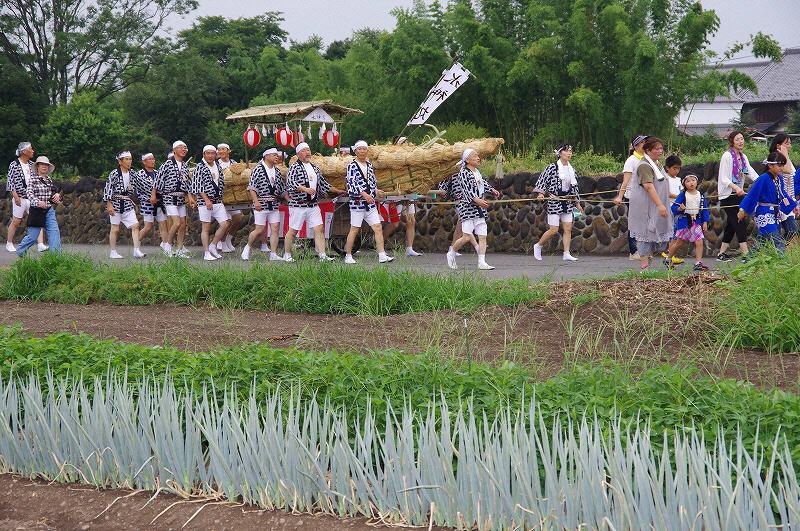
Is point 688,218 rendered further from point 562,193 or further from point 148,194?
point 148,194

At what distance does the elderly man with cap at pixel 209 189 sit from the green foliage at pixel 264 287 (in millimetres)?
5374

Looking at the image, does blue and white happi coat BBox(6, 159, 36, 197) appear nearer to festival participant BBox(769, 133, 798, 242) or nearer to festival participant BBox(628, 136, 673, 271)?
festival participant BBox(628, 136, 673, 271)

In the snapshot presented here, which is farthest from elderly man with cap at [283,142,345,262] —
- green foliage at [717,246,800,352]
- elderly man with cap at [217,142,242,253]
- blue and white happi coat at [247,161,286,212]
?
green foliage at [717,246,800,352]

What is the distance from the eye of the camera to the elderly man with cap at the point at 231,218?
1730 centimetres

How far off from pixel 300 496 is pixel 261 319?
4.24 meters

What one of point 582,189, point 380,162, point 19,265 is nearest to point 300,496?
point 19,265

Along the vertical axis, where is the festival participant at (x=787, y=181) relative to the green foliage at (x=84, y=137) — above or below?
below

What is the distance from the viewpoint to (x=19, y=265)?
10.6 m

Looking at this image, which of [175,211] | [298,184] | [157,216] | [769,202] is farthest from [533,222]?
[769,202]

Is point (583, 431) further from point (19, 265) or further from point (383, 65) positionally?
point (383, 65)

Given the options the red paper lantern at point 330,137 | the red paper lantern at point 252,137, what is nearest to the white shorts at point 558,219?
the red paper lantern at point 330,137

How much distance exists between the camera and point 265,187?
16.0 meters

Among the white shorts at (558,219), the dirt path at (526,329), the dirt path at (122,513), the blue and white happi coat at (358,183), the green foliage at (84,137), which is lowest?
the dirt path at (122,513)

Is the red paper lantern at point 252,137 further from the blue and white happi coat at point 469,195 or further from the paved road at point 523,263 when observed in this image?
the blue and white happi coat at point 469,195
